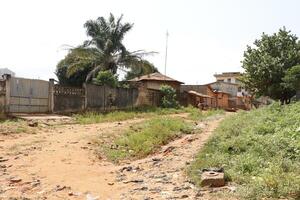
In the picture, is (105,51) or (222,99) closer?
(105,51)

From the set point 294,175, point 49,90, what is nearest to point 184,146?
point 294,175

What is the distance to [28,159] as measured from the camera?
34.8ft

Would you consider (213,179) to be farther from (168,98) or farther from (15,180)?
(168,98)

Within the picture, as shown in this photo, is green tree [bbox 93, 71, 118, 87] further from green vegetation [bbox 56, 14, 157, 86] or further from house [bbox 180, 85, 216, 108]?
house [bbox 180, 85, 216, 108]

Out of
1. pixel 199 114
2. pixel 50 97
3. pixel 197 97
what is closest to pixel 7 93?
pixel 50 97

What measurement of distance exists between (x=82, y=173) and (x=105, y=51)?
1015 inches

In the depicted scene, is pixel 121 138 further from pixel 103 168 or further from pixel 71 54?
pixel 71 54

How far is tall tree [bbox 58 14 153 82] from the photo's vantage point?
33.7 meters

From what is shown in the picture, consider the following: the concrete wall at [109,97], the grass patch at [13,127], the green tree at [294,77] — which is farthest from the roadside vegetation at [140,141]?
the concrete wall at [109,97]

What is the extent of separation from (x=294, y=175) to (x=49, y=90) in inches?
667

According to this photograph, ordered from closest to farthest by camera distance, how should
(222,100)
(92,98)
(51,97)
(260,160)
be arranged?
(260,160)
(51,97)
(92,98)
(222,100)

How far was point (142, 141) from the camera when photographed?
13.3 m

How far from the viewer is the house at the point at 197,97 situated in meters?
36.6

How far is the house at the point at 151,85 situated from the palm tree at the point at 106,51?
1864mm
